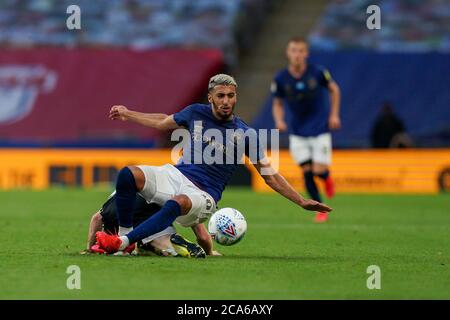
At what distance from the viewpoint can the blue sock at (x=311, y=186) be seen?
15.5m

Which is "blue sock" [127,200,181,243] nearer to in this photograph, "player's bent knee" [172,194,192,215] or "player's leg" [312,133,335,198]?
"player's bent knee" [172,194,192,215]

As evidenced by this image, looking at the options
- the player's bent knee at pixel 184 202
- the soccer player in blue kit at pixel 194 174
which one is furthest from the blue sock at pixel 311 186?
the player's bent knee at pixel 184 202

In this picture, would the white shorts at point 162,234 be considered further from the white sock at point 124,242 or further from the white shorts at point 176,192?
the white sock at point 124,242

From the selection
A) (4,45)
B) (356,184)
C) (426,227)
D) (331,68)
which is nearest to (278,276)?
(426,227)

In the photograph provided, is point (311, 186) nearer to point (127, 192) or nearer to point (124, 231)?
point (124, 231)

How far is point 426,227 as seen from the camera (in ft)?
46.9

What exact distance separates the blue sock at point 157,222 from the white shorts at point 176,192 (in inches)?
7.9

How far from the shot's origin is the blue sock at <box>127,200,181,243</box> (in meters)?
9.17

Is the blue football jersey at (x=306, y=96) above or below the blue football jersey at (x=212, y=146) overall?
above

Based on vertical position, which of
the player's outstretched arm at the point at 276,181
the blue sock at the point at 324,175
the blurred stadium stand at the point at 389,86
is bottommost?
the player's outstretched arm at the point at 276,181

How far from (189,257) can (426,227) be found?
5.48m

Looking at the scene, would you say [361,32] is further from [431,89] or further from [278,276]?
[278,276]

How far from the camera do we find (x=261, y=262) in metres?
9.40

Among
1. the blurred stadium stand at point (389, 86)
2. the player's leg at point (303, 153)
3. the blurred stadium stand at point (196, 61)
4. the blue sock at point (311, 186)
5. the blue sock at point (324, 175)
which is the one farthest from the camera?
the blurred stadium stand at point (196, 61)
